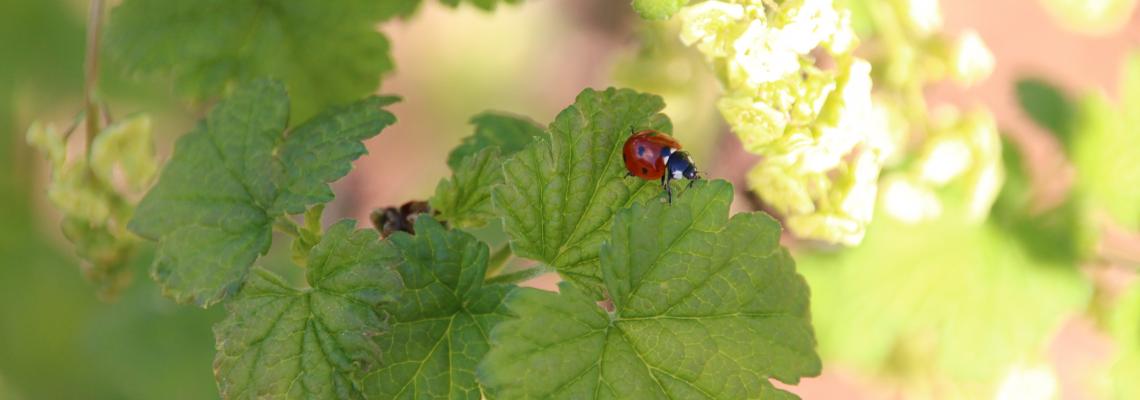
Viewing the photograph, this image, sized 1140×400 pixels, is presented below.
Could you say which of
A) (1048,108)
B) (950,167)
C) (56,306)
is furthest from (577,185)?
(56,306)

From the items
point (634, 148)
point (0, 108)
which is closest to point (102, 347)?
point (0, 108)

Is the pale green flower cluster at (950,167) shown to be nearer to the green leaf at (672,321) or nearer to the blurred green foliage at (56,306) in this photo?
the green leaf at (672,321)

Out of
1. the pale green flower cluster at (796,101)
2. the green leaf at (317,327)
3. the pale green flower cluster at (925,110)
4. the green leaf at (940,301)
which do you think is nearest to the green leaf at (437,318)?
the green leaf at (317,327)

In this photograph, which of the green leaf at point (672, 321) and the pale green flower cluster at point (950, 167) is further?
the pale green flower cluster at point (950, 167)

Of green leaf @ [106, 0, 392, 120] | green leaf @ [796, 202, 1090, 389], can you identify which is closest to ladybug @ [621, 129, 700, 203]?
green leaf @ [106, 0, 392, 120]

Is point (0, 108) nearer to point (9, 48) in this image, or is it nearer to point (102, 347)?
point (9, 48)

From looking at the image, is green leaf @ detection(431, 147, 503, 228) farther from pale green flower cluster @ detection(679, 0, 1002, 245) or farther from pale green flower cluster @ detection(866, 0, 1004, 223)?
pale green flower cluster @ detection(866, 0, 1004, 223)

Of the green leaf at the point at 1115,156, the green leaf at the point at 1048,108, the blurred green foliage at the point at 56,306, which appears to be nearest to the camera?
the green leaf at the point at 1115,156
